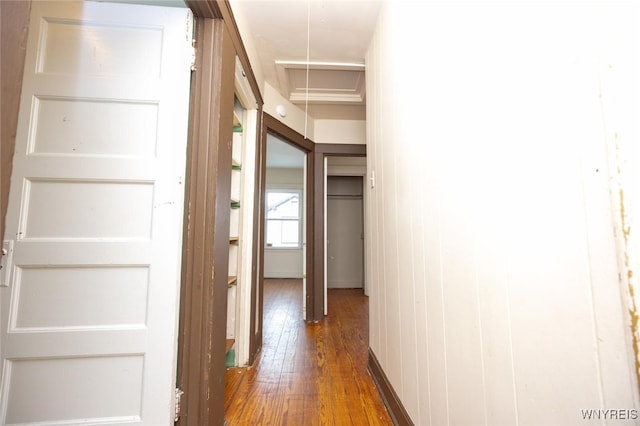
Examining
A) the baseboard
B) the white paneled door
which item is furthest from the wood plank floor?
the white paneled door

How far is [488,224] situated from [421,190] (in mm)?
437

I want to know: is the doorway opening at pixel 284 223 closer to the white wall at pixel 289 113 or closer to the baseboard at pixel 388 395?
the white wall at pixel 289 113

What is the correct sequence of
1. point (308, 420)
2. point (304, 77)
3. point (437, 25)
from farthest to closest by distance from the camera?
point (304, 77), point (308, 420), point (437, 25)

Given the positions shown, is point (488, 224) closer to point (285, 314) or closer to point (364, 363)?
point (364, 363)

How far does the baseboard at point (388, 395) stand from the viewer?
124cm

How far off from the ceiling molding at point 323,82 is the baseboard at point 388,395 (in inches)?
98.0

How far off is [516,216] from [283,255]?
592cm

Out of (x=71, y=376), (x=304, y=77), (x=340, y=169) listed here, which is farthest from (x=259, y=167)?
(x=340, y=169)

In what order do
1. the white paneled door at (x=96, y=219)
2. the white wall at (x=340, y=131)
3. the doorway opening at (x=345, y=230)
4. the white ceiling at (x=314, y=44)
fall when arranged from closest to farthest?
the white paneled door at (x=96, y=219)
the white ceiling at (x=314, y=44)
the white wall at (x=340, y=131)
the doorway opening at (x=345, y=230)

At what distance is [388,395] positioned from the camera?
1.46m

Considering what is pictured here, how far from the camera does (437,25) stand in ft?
3.18

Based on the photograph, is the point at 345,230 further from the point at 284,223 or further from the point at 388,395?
the point at 388,395

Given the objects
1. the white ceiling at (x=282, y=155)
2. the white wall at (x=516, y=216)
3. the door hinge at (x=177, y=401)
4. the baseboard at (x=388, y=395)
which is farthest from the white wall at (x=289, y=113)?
the baseboard at (x=388, y=395)

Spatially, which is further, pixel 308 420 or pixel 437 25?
pixel 308 420
